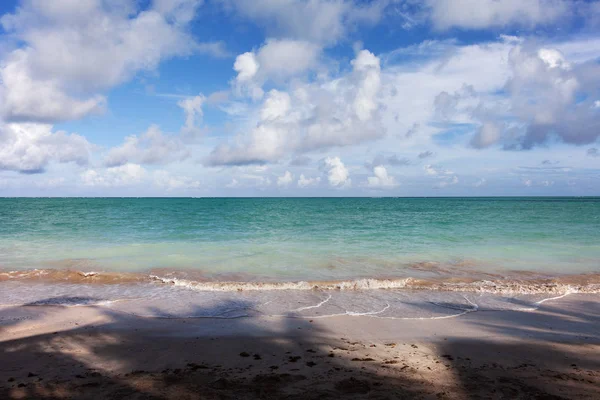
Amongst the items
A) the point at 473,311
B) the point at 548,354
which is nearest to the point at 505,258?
the point at 473,311

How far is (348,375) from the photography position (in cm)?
557

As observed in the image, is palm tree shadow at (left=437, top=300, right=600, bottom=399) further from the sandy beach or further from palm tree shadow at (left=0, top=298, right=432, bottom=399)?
palm tree shadow at (left=0, top=298, right=432, bottom=399)

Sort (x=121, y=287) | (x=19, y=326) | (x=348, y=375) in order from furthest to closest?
(x=121, y=287), (x=19, y=326), (x=348, y=375)

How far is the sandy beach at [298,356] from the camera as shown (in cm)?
515

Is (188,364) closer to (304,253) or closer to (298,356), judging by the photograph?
(298,356)

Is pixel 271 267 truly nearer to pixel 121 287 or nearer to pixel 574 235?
pixel 121 287

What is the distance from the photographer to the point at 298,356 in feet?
21.1

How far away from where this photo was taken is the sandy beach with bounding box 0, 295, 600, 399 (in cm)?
515

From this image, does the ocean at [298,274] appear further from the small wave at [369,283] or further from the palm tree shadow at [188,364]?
the palm tree shadow at [188,364]

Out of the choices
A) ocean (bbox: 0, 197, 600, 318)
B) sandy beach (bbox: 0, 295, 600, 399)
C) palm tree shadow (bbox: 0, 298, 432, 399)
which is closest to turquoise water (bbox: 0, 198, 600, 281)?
ocean (bbox: 0, 197, 600, 318)

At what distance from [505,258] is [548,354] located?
1153cm

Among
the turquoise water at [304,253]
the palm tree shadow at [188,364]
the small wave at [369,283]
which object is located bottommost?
the small wave at [369,283]

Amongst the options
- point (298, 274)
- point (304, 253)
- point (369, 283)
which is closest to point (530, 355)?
point (369, 283)

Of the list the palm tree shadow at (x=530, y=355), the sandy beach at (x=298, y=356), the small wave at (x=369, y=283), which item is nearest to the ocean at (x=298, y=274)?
the small wave at (x=369, y=283)
